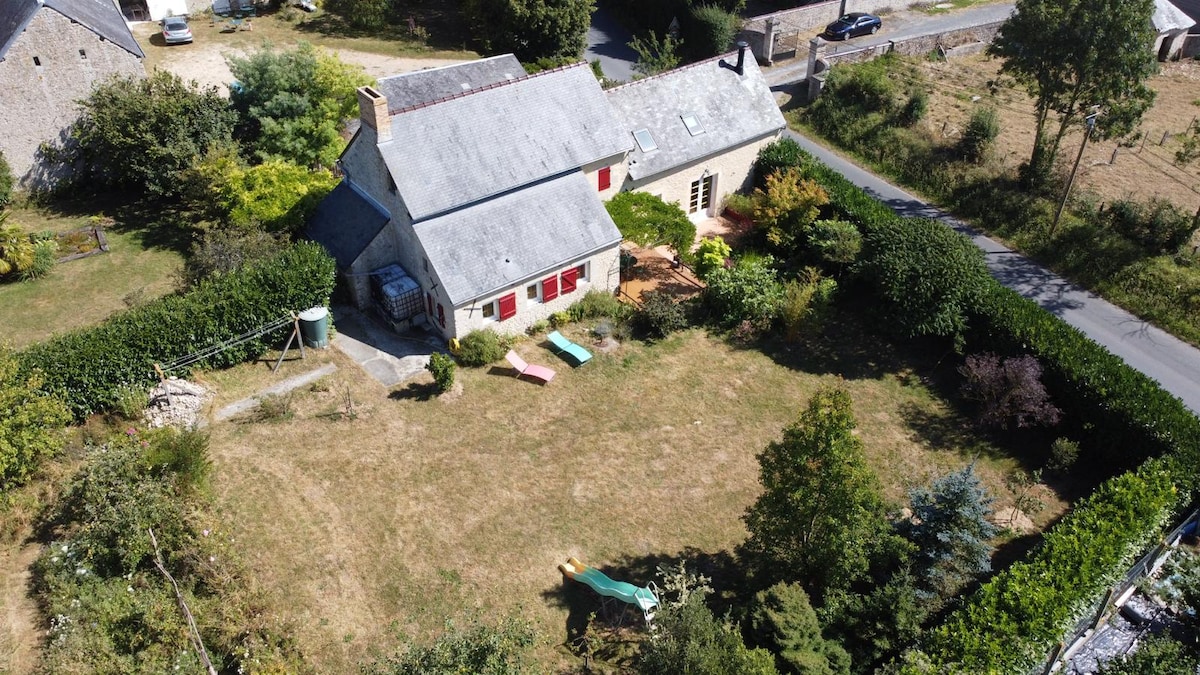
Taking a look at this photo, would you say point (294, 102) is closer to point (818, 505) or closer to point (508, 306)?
point (508, 306)

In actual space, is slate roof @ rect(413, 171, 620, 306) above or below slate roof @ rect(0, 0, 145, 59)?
below

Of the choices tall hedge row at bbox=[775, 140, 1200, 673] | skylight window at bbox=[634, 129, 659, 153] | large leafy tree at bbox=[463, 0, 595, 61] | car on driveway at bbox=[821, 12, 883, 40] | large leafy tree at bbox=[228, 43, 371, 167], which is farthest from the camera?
car on driveway at bbox=[821, 12, 883, 40]

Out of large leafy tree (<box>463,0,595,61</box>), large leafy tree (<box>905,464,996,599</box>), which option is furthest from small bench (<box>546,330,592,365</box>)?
large leafy tree (<box>463,0,595,61</box>)

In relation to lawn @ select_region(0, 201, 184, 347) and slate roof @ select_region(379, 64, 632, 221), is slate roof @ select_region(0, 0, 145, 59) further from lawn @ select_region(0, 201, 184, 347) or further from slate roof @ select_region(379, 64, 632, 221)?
slate roof @ select_region(379, 64, 632, 221)

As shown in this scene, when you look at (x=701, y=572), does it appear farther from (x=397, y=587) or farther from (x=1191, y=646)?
(x=1191, y=646)

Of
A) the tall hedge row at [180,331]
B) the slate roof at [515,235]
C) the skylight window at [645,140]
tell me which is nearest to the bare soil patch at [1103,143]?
the skylight window at [645,140]

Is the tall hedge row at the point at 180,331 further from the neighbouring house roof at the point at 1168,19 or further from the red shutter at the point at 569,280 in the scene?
the neighbouring house roof at the point at 1168,19
